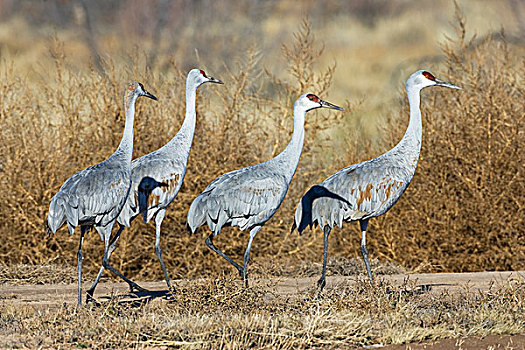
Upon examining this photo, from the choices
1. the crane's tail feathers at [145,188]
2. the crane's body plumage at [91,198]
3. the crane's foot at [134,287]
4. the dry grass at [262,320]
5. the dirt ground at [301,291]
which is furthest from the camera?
the crane's tail feathers at [145,188]

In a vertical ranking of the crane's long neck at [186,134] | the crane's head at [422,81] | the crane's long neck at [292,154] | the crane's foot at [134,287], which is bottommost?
the crane's foot at [134,287]

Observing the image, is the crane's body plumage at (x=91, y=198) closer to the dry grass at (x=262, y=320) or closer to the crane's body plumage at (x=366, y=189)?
the dry grass at (x=262, y=320)

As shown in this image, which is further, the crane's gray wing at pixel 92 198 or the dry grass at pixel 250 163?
the dry grass at pixel 250 163

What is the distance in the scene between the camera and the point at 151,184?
7883mm

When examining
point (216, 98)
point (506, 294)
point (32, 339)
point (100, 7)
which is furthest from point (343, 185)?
point (100, 7)

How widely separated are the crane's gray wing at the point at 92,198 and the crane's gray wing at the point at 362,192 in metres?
1.98

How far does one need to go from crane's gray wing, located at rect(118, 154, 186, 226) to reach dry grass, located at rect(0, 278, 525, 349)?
1.44 m

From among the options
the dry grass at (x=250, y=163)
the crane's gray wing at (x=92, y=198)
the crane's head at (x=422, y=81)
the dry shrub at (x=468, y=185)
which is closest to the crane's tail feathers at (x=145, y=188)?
the crane's gray wing at (x=92, y=198)

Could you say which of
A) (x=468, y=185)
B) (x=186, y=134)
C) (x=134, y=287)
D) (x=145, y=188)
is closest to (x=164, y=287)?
(x=134, y=287)

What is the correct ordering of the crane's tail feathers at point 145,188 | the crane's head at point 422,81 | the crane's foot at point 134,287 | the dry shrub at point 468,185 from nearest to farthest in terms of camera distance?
the crane's foot at point 134,287, the crane's tail feathers at point 145,188, the crane's head at point 422,81, the dry shrub at point 468,185

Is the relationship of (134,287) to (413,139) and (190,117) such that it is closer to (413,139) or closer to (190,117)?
(190,117)

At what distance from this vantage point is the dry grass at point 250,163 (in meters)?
10.9

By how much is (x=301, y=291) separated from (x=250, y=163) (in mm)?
4278

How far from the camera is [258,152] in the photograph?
11.7 m
